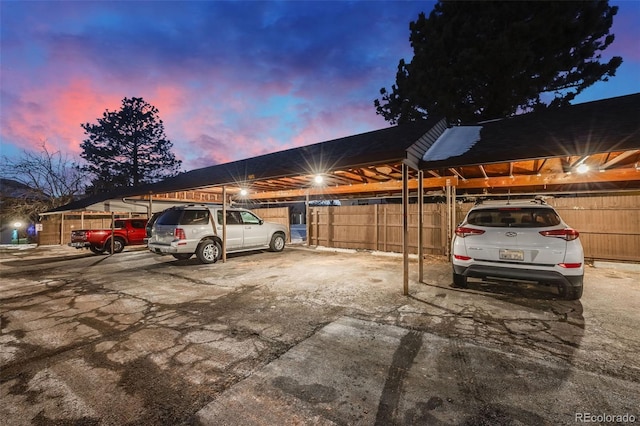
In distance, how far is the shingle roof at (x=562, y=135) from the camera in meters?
4.03

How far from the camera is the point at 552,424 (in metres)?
1.94

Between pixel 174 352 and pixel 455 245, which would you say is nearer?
pixel 174 352

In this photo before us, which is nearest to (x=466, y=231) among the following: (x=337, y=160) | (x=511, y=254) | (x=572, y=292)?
(x=511, y=254)

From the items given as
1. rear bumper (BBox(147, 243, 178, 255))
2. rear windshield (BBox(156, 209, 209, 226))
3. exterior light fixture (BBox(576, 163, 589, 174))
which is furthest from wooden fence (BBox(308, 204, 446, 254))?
rear bumper (BBox(147, 243, 178, 255))

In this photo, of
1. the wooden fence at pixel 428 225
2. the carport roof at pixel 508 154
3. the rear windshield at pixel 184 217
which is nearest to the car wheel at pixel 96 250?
the carport roof at pixel 508 154

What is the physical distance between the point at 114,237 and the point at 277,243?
740 centimetres

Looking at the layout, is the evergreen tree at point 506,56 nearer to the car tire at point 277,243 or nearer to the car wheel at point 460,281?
the car tire at point 277,243

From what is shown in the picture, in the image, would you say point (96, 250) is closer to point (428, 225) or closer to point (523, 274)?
point (428, 225)

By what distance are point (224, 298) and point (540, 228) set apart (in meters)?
5.38

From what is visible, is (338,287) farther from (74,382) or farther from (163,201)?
(163,201)

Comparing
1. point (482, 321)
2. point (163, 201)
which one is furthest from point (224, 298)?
point (163, 201)

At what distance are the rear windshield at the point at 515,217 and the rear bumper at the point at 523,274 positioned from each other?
720 millimetres

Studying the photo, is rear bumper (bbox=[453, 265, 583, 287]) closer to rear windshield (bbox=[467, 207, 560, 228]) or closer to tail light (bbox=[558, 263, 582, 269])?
tail light (bbox=[558, 263, 582, 269])

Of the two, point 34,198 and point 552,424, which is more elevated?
point 34,198
